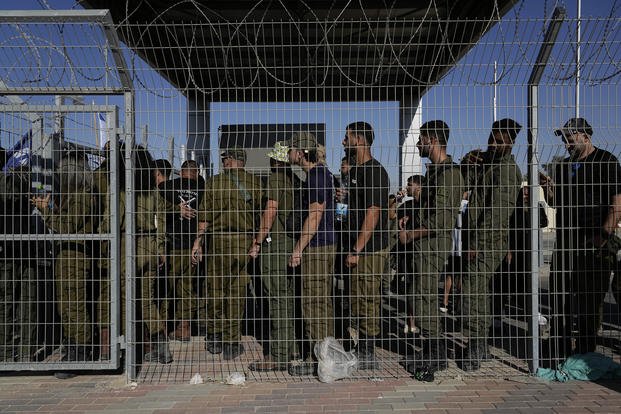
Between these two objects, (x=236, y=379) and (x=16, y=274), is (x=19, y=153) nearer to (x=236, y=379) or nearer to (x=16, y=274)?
(x=16, y=274)

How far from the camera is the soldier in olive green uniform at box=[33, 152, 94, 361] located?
4586mm

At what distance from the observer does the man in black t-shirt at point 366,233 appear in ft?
14.9

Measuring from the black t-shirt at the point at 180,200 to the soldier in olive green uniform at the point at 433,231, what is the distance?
7.34 feet

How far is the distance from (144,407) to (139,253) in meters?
1.40

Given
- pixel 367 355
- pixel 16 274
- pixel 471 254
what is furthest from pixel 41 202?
pixel 471 254

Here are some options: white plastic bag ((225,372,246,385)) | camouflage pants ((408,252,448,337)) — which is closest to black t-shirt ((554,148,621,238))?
camouflage pants ((408,252,448,337))

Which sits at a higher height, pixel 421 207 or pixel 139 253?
pixel 421 207

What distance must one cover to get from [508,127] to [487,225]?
2.96ft

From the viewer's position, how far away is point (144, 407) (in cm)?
398

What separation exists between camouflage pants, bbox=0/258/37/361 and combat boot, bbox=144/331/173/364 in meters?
1.08

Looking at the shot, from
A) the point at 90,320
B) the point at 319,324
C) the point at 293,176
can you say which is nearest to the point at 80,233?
the point at 90,320

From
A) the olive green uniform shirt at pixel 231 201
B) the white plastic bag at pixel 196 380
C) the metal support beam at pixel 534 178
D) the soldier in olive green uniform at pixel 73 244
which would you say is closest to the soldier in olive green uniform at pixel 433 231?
the metal support beam at pixel 534 178

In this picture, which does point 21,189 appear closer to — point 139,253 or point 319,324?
point 139,253

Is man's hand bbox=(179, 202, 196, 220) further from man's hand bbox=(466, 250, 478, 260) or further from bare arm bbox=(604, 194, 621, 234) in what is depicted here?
bare arm bbox=(604, 194, 621, 234)
